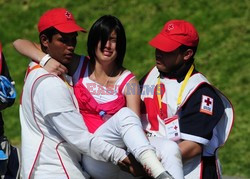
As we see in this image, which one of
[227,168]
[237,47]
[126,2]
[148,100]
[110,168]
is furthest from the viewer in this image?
[126,2]

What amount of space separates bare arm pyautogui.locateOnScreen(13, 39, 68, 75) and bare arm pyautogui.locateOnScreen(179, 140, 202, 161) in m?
0.90

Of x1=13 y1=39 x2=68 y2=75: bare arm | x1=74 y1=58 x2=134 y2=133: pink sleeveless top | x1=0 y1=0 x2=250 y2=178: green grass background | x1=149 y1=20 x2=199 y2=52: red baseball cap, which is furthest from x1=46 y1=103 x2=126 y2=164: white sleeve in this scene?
x1=0 y1=0 x2=250 y2=178: green grass background

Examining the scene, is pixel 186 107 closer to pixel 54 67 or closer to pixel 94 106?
pixel 94 106

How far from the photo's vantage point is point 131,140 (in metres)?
4.11

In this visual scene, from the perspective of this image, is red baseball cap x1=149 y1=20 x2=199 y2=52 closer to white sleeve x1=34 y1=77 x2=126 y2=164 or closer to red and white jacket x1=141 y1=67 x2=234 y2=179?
red and white jacket x1=141 y1=67 x2=234 y2=179

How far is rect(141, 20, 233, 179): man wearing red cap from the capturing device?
4.55m

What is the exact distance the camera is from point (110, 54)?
469 centimetres

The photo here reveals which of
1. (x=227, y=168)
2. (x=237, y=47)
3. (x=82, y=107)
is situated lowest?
(x=227, y=168)

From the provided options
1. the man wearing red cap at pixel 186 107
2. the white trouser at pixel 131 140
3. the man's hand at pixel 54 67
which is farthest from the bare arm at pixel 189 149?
the man's hand at pixel 54 67

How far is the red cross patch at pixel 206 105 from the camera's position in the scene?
4.54 metres

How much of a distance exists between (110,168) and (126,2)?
532 centimetres

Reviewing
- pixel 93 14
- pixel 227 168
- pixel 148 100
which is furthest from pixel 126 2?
pixel 148 100

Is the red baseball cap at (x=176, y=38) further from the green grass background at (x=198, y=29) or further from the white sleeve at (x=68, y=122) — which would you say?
the green grass background at (x=198, y=29)

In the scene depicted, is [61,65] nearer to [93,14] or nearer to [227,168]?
[227,168]
